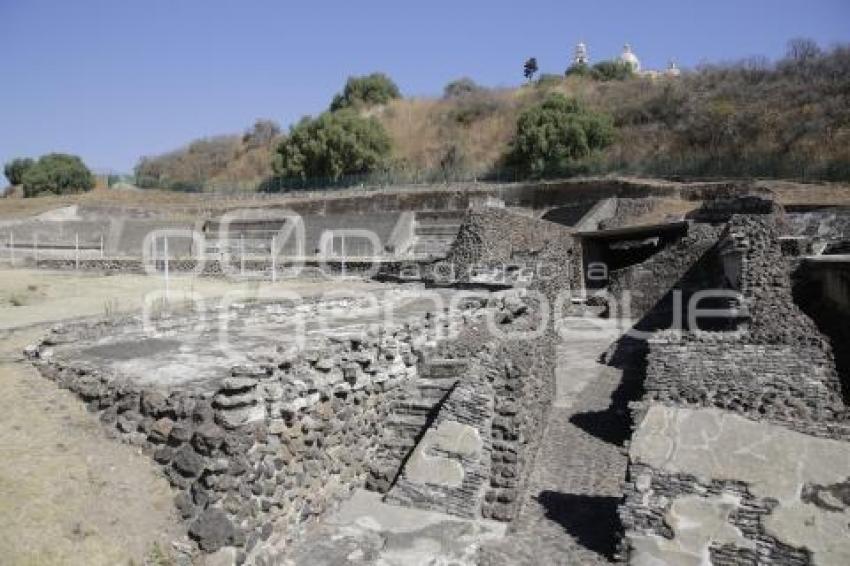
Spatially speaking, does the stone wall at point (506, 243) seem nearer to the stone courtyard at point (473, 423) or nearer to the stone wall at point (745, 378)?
the stone courtyard at point (473, 423)

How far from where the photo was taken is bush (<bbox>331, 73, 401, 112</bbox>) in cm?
6550

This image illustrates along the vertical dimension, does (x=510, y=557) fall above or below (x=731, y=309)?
below

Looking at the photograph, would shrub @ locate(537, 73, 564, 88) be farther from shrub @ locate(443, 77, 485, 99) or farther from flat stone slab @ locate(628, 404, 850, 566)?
flat stone slab @ locate(628, 404, 850, 566)

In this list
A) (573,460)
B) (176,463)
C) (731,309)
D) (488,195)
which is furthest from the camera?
(488,195)

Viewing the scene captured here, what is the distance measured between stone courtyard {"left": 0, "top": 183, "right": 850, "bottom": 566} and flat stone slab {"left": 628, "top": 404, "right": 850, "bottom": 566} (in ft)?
0.05

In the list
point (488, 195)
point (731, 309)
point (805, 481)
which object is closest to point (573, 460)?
point (805, 481)

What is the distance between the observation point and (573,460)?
8047 millimetres

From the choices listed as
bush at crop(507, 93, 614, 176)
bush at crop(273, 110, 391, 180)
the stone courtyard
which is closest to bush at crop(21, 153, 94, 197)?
bush at crop(273, 110, 391, 180)

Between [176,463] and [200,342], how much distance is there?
3.67 m

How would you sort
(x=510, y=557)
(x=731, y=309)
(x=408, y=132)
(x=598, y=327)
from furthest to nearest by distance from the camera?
1. (x=408, y=132)
2. (x=598, y=327)
3. (x=731, y=309)
4. (x=510, y=557)

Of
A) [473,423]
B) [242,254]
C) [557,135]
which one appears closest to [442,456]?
[473,423]

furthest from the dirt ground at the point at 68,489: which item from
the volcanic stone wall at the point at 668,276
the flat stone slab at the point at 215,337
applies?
the volcanic stone wall at the point at 668,276

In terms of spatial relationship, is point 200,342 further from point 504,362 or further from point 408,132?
point 408,132

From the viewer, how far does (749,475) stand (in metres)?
5.61
